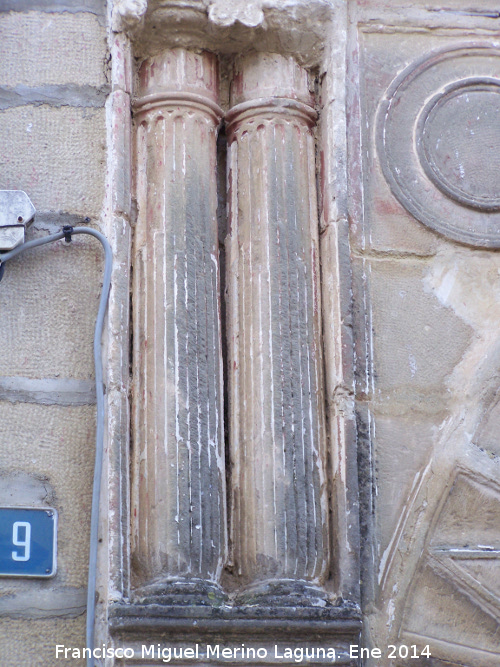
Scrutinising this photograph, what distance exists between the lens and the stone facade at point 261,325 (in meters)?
2.21

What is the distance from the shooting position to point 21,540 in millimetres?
2191

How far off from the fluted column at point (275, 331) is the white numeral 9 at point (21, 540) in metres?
0.48

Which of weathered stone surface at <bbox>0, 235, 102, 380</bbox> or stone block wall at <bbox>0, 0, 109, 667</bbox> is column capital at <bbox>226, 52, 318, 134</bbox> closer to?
stone block wall at <bbox>0, 0, 109, 667</bbox>

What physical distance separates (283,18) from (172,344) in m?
0.95

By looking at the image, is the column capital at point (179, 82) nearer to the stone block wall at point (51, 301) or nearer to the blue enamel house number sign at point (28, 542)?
the stone block wall at point (51, 301)

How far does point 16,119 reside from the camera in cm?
252

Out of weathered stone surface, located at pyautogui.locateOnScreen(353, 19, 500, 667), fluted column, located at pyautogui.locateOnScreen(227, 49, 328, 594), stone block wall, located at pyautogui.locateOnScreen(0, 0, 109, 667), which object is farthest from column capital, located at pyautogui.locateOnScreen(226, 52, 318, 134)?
stone block wall, located at pyautogui.locateOnScreen(0, 0, 109, 667)

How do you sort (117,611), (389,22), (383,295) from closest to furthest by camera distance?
(117,611), (383,295), (389,22)

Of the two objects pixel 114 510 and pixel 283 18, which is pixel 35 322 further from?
pixel 283 18

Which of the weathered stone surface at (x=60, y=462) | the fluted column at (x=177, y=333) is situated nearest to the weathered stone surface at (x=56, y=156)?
the fluted column at (x=177, y=333)

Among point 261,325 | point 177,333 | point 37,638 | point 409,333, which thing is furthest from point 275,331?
point 37,638

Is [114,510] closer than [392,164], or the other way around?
[114,510]

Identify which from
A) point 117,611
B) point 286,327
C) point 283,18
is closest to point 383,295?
point 286,327

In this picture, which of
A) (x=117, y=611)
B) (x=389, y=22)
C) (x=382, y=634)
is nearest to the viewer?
(x=117, y=611)
